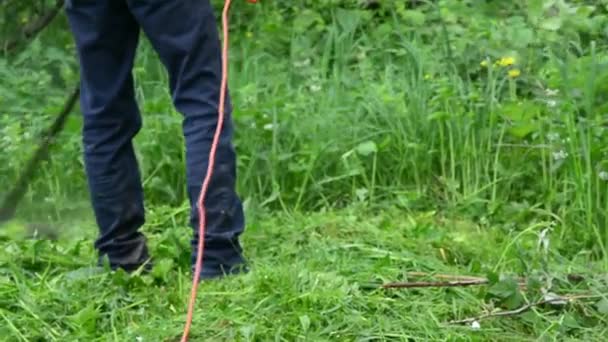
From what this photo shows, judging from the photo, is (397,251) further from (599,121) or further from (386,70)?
(386,70)

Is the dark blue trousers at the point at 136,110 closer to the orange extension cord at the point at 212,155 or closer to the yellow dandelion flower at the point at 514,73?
the orange extension cord at the point at 212,155

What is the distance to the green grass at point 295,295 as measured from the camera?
3.25 metres

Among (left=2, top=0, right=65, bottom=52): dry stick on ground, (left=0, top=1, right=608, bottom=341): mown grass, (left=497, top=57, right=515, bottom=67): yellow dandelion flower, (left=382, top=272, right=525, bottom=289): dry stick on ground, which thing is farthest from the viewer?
(left=497, top=57, right=515, bottom=67): yellow dandelion flower

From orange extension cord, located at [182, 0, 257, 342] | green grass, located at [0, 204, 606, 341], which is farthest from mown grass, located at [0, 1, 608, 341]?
orange extension cord, located at [182, 0, 257, 342]

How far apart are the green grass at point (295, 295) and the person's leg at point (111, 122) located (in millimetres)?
150

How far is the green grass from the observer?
10.7 ft

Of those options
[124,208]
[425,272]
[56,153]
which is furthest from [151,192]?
[425,272]

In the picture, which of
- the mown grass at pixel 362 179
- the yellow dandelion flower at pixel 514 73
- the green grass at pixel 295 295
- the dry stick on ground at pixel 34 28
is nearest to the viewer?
the green grass at pixel 295 295

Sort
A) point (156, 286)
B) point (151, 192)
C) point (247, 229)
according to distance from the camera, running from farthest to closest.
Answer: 1. point (151, 192)
2. point (247, 229)
3. point (156, 286)

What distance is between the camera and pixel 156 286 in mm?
3629

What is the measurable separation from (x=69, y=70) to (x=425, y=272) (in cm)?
250

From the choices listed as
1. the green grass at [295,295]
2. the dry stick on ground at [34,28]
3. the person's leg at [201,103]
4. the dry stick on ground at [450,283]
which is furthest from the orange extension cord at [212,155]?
the dry stick on ground at [34,28]

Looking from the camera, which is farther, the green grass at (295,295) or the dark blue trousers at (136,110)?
Answer: the dark blue trousers at (136,110)

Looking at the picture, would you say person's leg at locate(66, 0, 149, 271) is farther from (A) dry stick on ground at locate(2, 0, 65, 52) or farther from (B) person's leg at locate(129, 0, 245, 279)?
(A) dry stick on ground at locate(2, 0, 65, 52)
